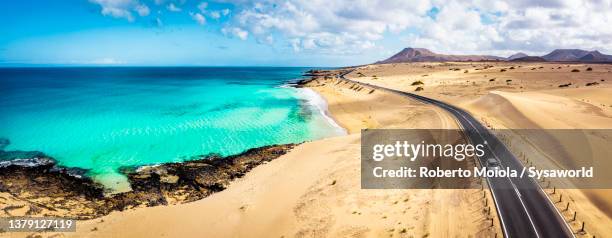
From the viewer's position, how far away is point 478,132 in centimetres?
3928

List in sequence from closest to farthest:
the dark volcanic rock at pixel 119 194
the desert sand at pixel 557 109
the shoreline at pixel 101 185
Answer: the desert sand at pixel 557 109 → the dark volcanic rock at pixel 119 194 → the shoreline at pixel 101 185

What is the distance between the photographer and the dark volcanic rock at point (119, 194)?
24.1 m

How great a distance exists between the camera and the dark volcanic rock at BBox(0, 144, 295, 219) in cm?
2412

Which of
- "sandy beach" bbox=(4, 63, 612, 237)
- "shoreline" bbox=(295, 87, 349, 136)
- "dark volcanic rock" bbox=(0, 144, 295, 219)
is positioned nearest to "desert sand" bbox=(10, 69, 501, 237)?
"sandy beach" bbox=(4, 63, 612, 237)

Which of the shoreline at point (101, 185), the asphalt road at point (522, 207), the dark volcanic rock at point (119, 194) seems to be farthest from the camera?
the shoreline at point (101, 185)

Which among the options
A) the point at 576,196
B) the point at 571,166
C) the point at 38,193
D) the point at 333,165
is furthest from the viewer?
the point at 333,165

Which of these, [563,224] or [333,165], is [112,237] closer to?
[333,165]

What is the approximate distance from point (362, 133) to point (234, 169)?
717 inches

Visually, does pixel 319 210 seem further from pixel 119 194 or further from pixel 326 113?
pixel 326 113

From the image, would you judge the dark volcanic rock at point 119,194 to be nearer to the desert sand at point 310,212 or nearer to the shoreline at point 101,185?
the shoreline at point 101,185

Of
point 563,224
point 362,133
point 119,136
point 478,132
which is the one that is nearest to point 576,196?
point 563,224

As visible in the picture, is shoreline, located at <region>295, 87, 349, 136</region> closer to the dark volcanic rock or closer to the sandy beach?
the sandy beach

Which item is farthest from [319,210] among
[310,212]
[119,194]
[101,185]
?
[101,185]

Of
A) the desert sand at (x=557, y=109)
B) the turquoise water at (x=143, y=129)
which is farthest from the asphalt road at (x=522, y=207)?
the turquoise water at (x=143, y=129)
